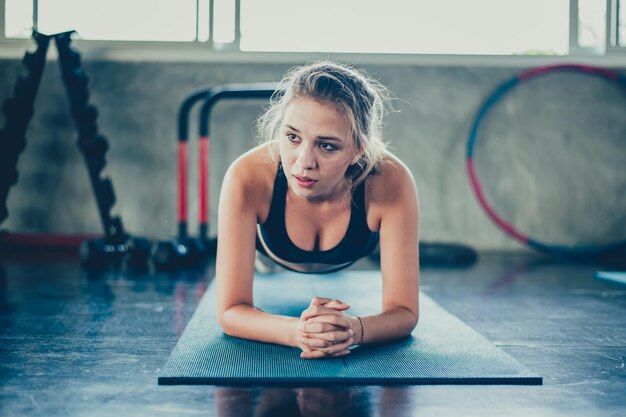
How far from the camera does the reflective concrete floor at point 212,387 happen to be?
4.00 feet

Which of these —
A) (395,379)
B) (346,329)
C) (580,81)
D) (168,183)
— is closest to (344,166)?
(346,329)

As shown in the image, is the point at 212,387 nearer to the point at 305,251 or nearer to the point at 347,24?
the point at 305,251

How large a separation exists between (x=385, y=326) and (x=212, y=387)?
0.50 metres

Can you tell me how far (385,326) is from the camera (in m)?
1.62

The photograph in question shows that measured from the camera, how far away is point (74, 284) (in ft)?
8.84

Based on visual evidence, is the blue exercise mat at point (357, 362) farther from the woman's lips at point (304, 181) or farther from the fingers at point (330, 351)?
the woman's lips at point (304, 181)

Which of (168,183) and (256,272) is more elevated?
(168,183)

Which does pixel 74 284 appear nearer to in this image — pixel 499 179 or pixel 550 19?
pixel 499 179

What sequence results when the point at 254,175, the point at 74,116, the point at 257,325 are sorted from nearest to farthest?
the point at 257,325
the point at 254,175
the point at 74,116

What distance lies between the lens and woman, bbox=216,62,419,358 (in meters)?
1.50

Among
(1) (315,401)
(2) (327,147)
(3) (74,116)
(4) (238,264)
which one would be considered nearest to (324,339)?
(1) (315,401)

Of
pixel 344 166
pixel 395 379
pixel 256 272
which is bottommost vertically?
pixel 256 272

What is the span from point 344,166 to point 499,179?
2.84 m

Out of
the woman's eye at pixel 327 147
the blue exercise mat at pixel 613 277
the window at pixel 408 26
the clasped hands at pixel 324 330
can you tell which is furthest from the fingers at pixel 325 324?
the window at pixel 408 26
